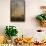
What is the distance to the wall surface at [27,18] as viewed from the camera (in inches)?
121

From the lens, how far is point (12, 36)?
2.99 metres

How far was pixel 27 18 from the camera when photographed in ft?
10.1

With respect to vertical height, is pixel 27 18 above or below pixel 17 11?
below

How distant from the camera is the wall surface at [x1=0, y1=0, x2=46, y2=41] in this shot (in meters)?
3.08

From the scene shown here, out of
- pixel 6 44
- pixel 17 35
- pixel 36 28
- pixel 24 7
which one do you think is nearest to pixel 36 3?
pixel 24 7

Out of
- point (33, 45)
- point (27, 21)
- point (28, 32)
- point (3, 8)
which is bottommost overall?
point (33, 45)

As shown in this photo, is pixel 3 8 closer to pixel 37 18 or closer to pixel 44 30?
pixel 37 18

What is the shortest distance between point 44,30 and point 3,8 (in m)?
0.86

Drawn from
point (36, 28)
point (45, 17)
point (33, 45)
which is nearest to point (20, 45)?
point (33, 45)

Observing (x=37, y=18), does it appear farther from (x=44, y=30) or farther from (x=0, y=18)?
(x=0, y=18)

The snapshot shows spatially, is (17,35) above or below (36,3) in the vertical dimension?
below

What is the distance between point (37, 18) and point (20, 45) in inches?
23.4

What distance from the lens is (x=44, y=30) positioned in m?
3.12

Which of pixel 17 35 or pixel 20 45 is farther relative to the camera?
pixel 17 35
